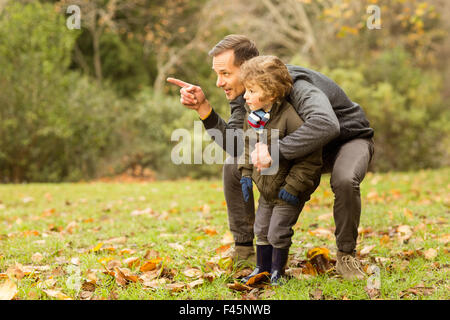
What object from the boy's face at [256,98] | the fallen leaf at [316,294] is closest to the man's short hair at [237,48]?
the boy's face at [256,98]

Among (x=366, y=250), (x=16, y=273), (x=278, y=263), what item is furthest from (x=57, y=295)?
(x=366, y=250)

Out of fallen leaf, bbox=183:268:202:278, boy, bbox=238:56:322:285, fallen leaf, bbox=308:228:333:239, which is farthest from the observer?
fallen leaf, bbox=308:228:333:239

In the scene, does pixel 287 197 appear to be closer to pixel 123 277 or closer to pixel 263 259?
pixel 263 259

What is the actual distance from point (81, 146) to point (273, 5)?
10.5m

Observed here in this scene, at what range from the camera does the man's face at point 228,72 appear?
9.44 ft

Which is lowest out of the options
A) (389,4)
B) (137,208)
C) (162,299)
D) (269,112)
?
(137,208)

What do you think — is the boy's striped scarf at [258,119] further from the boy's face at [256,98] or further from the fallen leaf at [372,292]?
the fallen leaf at [372,292]

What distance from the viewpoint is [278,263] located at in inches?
104

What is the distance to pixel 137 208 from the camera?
5.98 m

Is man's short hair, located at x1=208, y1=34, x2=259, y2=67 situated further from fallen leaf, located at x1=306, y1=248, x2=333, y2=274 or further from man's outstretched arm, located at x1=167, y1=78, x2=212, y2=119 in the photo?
fallen leaf, located at x1=306, y1=248, x2=333, y2=274

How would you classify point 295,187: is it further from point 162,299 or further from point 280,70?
point 162,299

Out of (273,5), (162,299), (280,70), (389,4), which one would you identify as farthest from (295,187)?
(273,5)

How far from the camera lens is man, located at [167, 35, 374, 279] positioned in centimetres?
248

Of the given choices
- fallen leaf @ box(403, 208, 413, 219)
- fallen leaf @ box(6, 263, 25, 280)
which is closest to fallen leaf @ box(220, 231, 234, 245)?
fallen leaf @ box(6, 263, 25, 280)
